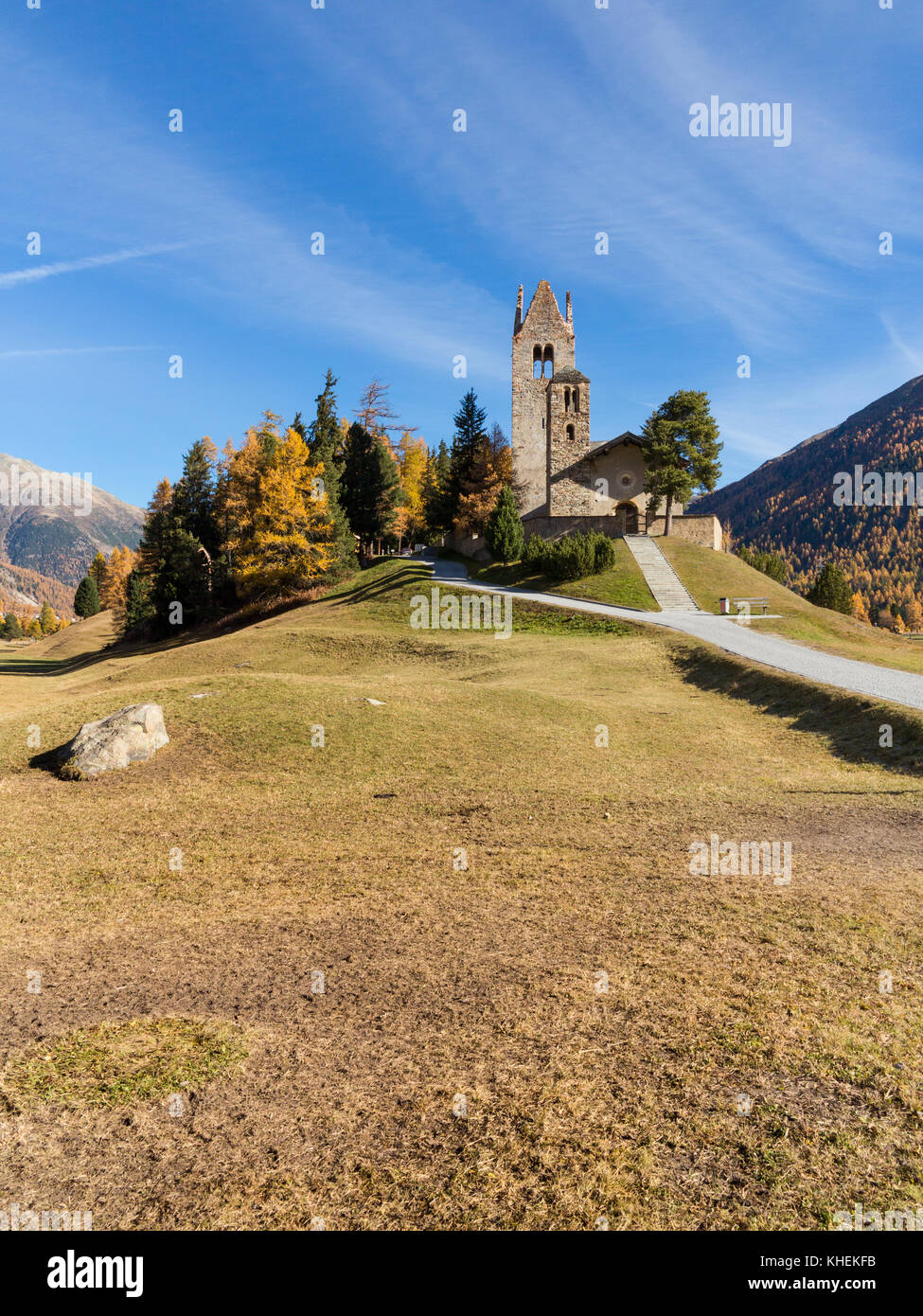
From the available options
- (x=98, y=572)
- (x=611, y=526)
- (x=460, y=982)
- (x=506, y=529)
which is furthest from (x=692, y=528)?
(x=98, y=572)

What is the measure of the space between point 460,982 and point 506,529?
41655 millimetres

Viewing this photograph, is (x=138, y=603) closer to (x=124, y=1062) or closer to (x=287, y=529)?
(x=287, y=529)

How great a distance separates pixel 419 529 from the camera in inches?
2992

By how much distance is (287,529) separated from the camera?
4578 centimetres

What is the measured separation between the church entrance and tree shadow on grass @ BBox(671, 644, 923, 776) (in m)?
27.1

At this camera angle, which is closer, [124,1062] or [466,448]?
[124,1062]

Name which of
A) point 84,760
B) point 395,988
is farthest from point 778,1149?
point 84,760

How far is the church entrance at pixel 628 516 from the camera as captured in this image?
166ft

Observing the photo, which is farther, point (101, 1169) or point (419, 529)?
point (419, 529)

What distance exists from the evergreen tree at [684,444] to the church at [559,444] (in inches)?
159

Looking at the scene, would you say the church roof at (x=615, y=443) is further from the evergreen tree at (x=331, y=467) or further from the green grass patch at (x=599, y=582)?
the evergreen tree at (x=331, y=467)
